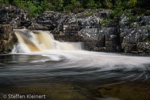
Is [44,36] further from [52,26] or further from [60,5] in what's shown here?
[60,5]

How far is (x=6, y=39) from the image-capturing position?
11.8 meters

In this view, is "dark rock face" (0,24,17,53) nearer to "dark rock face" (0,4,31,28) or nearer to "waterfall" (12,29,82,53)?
"waterfall" (12,29,82,53)

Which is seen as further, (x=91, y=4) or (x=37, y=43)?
(x=91, y=4)

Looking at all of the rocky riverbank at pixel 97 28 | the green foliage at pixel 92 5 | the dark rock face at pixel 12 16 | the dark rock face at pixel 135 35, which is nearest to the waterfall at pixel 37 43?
the rocky riverbank at pixel 97 28

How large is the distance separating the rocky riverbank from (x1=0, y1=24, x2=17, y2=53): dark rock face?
13cm

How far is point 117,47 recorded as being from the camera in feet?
44.7

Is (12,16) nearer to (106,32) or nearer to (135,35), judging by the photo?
(106,32)

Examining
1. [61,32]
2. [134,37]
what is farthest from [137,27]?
[61,32]

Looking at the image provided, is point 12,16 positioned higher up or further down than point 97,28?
higher up

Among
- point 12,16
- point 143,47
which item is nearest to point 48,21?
point 12,16

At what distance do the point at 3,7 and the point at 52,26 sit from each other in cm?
643

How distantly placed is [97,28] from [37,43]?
19.8 feet

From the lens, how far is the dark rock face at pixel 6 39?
1143cm

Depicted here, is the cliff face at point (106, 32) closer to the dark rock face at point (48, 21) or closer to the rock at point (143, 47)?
the rock at point (143, 47)
